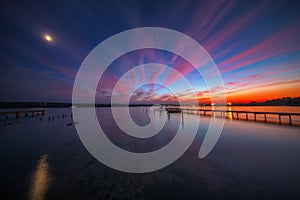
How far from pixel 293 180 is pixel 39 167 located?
1331 cm

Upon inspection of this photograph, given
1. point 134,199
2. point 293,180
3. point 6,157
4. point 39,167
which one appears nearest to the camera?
point 134,199

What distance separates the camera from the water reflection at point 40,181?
4.46m

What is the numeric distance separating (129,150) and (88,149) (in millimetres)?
3584

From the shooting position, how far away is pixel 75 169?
646 centimetres

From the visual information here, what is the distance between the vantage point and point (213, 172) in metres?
6.12

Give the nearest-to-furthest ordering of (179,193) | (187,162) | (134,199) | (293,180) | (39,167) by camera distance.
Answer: (134,199), (179,193), (293,180), (39,167), (187,162)

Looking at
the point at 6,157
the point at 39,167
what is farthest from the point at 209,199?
the point at 6,157

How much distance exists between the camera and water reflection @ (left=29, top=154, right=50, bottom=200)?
14.6 feet

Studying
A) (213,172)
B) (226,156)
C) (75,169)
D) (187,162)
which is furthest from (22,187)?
(226,156)

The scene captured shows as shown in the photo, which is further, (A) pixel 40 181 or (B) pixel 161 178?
(B) pixel 161 178

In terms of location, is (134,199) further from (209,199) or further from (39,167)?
(39,167)

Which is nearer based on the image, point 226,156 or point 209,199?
point 209,199

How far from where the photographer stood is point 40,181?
537 centimetres

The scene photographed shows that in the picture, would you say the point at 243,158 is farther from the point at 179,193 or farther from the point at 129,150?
the point at 129,150
